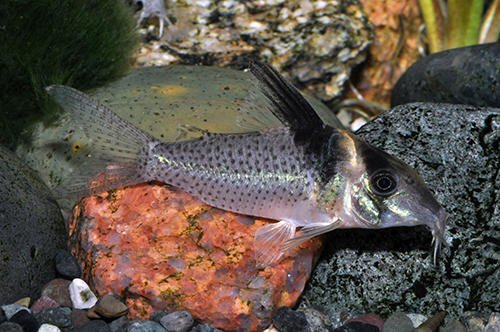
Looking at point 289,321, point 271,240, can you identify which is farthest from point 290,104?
point 289,321

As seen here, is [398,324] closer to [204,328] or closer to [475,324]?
[475,324]

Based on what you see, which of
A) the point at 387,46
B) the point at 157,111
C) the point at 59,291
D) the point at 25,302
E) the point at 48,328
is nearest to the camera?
the point at 48,328

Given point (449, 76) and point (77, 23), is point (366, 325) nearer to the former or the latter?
point (449, 76)

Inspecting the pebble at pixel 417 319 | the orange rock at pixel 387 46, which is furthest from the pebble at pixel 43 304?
the orange rock at pixel 387 46

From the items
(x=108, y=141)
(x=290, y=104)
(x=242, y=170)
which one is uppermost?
(x=290, y=104)

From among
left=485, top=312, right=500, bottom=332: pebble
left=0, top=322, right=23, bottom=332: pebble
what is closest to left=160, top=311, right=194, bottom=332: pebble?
left=0, top=322, right=23, bottom=332: pebble

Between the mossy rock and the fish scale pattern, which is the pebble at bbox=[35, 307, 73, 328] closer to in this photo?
the fish scale pattern

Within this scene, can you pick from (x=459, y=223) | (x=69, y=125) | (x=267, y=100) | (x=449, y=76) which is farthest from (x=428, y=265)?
(x=69, y=125)
